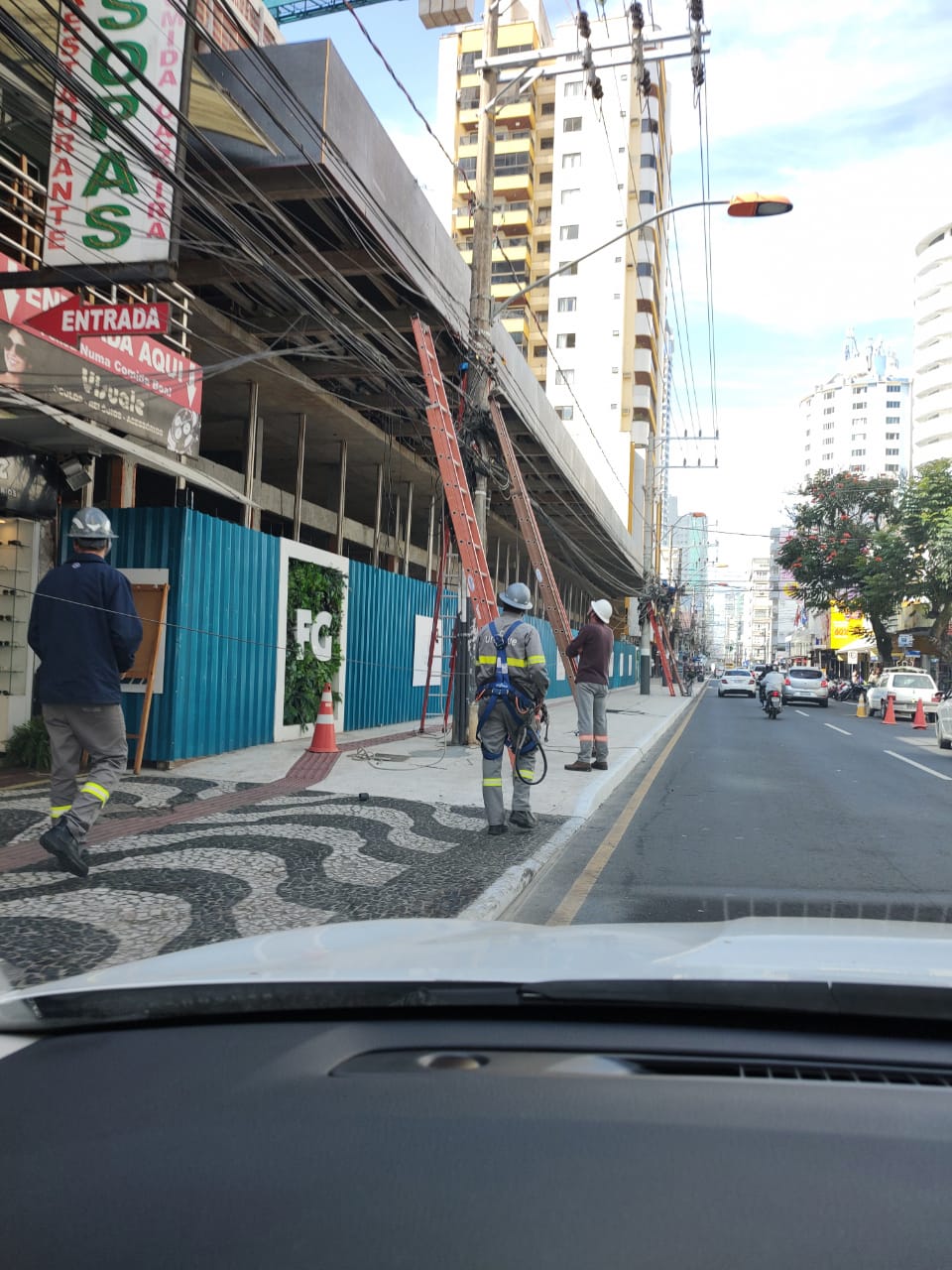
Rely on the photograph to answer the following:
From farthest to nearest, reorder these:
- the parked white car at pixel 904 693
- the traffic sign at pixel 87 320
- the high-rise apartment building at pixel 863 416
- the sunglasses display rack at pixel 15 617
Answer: the high-rise apartment building at pixel 863 416, the parked white car at pixel 904 693, the sunglasses display rack at pixel 15 617, the traffic sign at pixel 87 320

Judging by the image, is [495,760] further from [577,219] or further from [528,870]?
[577,219]

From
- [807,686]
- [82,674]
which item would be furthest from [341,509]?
[807,686]

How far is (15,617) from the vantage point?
970 centimetres

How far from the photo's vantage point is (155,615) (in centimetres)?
973

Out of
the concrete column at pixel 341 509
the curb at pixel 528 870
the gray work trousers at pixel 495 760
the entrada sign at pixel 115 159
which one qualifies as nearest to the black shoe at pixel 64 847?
the curb at pixel 528 870

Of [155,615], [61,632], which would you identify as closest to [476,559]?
[155,615]

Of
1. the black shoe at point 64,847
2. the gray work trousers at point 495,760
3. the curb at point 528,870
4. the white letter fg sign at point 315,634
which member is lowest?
the curb at point 528,870

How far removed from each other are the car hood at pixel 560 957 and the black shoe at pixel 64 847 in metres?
3.05

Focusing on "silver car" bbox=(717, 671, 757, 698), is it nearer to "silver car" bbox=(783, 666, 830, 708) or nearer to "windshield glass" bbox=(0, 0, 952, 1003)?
"silver car" bbox=(783, 666, 830, 708)

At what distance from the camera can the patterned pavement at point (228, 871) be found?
4465 millimetres

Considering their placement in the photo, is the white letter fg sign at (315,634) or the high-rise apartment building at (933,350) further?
the high-rise apartment building at (933,350)

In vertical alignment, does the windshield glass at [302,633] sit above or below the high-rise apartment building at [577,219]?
below

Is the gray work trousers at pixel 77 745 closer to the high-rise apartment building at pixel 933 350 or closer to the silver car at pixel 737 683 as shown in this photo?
the silver car at pixel 737 683

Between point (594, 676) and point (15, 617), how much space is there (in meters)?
6.17
